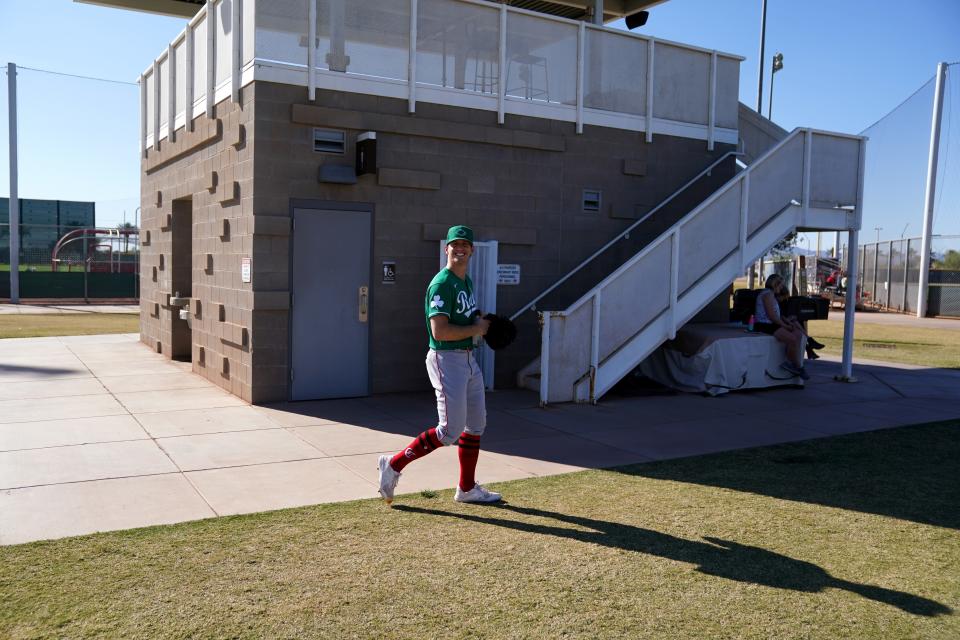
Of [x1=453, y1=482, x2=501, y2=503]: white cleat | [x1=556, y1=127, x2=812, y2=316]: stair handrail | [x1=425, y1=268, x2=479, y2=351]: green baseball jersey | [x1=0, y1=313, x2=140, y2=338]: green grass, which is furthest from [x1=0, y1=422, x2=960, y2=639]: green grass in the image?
[x1=0, y1=313, x2=140, y2=338]: green grass

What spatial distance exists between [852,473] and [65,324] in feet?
63.7

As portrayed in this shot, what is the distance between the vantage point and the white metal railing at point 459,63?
398 inches

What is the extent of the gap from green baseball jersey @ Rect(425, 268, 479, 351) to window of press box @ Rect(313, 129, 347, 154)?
16.9 ft

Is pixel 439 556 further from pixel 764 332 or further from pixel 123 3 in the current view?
pixel 123 3

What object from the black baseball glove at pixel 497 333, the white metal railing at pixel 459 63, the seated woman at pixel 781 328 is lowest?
the seated woman at pixel 781 328

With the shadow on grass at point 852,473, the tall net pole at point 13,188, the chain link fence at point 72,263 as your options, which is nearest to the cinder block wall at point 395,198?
the shadow on grass at point 852,473

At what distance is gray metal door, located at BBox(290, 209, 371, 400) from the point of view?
33.5 feet

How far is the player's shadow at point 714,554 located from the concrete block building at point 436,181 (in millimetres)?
4532

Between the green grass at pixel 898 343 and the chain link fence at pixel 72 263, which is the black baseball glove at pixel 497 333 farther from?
the chain link fence at pixel 72 263

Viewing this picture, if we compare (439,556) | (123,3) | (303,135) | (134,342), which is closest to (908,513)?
(439,556)

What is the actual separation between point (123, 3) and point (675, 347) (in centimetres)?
1269

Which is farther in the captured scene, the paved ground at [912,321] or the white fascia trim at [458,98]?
the paved ground at [912,321]

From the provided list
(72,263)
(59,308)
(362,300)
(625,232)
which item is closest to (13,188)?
(72,263)

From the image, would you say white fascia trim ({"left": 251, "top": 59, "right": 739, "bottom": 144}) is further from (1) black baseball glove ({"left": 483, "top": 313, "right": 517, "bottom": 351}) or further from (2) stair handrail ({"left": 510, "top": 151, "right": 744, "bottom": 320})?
(1) black baseball glove ({"left": 483, "top": 313, "right": 517, "bottom": 351})
